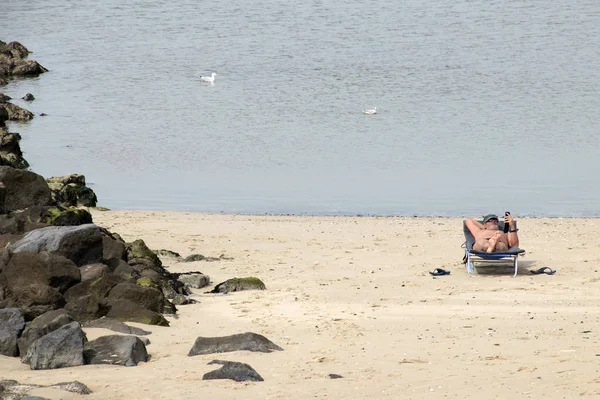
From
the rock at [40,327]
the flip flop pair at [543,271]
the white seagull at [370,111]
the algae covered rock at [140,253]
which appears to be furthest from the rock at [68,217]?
the white seagull at [370,111]

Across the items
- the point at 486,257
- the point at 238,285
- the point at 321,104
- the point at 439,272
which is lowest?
the point at 238,285

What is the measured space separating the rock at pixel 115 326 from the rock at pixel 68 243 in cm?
154

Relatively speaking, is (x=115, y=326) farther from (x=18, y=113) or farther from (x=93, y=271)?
(x=18, y=113)

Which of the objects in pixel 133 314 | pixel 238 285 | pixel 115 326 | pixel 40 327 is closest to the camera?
pixel 40 327

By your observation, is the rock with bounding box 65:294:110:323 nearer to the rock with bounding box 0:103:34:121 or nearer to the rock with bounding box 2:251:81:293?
the rock with bounding box 2:251:81:293

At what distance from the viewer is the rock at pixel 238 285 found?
14383 mm

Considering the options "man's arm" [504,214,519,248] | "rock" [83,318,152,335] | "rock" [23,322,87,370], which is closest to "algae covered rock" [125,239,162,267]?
"rock" [83,318,152,335]

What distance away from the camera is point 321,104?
40.6 meters


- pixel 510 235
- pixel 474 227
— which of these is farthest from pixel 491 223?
pixel 510 235

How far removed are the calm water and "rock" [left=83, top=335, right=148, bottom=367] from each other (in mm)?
14218

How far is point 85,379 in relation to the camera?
9570mm

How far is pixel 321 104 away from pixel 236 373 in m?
31.5

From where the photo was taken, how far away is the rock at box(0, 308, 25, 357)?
1055 centimetres

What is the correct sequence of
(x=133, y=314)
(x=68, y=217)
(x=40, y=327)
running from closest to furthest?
(x=40, y=327), (x=133, y=314), (x=68, y=217)
